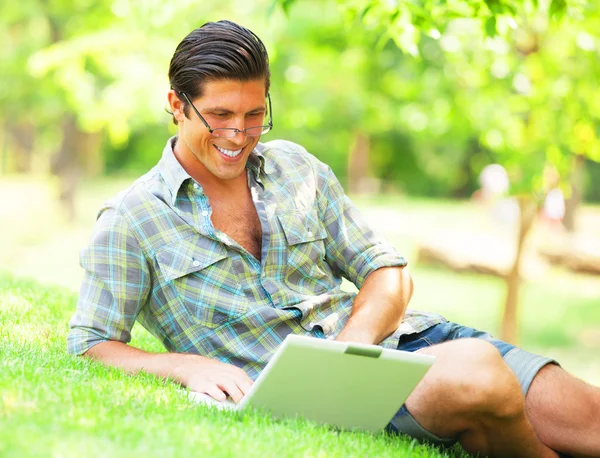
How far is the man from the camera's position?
9.90ft

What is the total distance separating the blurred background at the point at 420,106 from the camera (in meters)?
8.04

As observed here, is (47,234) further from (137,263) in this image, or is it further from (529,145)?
(137,263)

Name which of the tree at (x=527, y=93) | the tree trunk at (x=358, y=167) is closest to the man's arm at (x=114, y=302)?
the tree at (x=527, y=93)

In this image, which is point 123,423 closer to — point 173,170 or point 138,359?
point 138,359

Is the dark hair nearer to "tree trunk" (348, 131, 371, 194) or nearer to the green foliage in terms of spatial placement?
the green foliage

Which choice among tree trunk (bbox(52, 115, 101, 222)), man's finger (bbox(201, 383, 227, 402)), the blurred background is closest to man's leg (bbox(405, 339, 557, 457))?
man's finger (bbox(201, 383, 227, 402))

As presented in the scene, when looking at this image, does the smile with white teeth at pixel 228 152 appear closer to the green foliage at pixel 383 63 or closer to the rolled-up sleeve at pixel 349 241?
the rolled-up sleeve at pixel 349 241

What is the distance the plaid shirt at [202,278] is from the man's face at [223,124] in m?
0.10

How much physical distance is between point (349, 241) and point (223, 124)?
689 mm

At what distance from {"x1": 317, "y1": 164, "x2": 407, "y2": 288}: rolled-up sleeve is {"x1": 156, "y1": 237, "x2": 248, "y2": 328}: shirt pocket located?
0.52 meters

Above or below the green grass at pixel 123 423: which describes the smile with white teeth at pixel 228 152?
above

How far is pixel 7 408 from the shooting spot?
96.3 inches

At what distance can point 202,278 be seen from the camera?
3264 millimetres

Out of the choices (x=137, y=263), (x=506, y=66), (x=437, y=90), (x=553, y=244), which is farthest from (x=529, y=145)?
(x=553, y=244)
